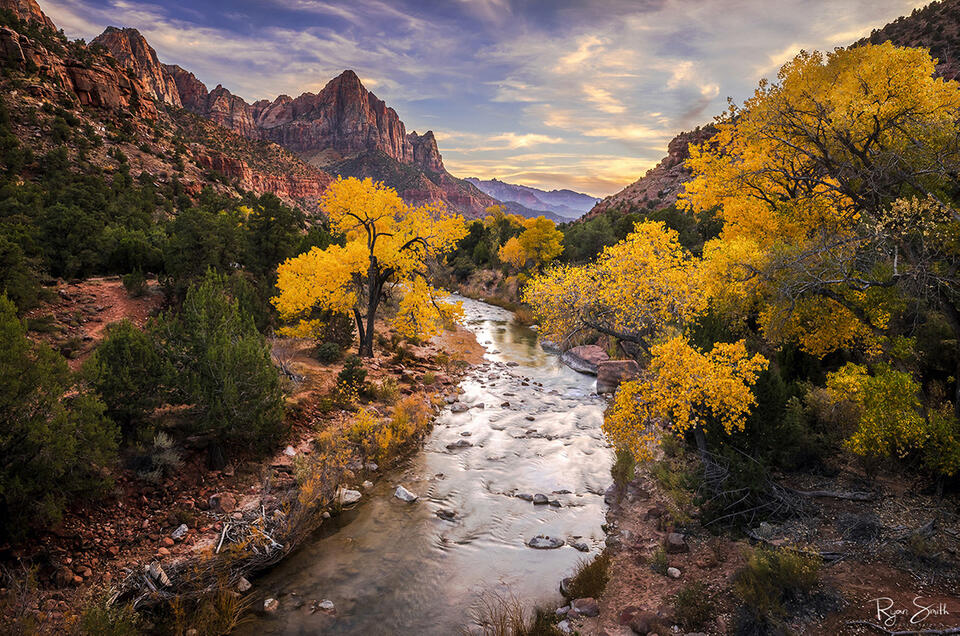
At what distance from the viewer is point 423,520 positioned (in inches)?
424

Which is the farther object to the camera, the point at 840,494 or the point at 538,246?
the point at 538,246

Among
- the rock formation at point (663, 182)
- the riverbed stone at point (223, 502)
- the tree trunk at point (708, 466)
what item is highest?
the rock formation at point (663, 182)

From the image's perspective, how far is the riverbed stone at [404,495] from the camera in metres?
11.6

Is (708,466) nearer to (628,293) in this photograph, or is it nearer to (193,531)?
(628,293)

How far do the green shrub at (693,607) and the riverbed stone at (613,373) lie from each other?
14.2m

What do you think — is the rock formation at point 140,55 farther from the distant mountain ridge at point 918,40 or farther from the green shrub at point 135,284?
the green shrub at point 135,284

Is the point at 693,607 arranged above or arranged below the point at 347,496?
above

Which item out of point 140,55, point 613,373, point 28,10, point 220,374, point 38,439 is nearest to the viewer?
point 38,439

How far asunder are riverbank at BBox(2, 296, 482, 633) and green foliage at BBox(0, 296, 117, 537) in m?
0.66

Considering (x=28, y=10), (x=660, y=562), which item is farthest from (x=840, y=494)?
(x=28, y=10)

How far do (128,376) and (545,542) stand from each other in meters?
10.5

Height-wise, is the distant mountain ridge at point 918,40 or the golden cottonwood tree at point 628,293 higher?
the distant mountain ridge at point 918,40

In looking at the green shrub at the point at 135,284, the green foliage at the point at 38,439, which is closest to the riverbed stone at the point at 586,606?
the green foliage at the point at 38,439

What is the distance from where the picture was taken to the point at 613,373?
2258 centimetres
